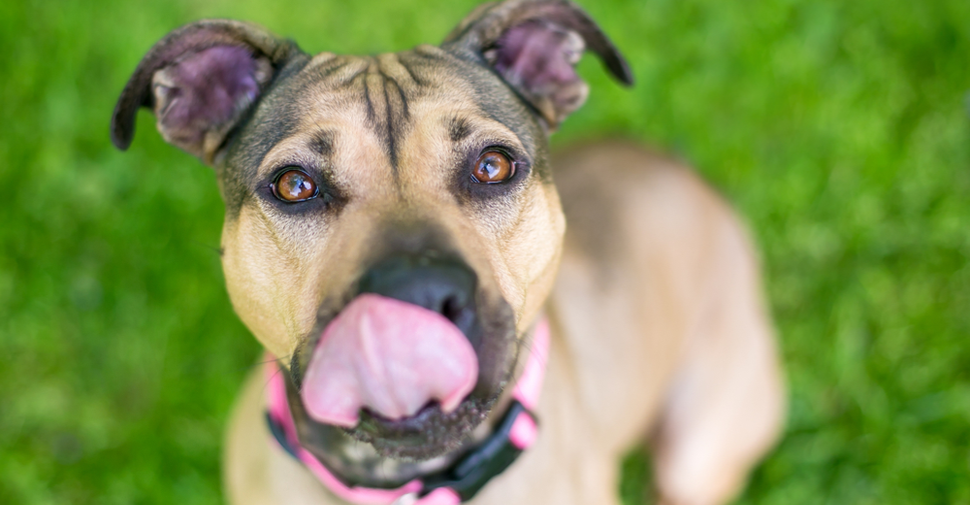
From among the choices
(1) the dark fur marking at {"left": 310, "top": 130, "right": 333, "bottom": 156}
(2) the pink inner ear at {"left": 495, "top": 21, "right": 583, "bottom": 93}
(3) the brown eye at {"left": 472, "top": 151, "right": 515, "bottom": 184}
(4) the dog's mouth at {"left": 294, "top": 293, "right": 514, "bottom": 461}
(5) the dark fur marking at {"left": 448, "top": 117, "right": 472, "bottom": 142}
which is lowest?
(4) the dog's mouth at {"left": 294, "top": 293, "right": 514, "bottom": 461}

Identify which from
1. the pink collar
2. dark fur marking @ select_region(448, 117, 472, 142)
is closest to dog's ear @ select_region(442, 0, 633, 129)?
dark fur marking @ select_region(448, 117, 472, 142)

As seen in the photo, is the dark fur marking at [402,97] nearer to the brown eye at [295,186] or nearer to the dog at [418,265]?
the dog at [418,265]

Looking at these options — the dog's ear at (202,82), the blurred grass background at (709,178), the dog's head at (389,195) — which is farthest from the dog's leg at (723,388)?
the dog's ear at (202,82)

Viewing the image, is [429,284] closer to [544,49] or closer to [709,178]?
[544,49]

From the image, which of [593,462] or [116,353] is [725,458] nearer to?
[593,462]

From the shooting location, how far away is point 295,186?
97.6 inches

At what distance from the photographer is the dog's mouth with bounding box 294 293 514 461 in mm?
1879

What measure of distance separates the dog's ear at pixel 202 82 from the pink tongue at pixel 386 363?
1258mm

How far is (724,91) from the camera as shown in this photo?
5.64 m

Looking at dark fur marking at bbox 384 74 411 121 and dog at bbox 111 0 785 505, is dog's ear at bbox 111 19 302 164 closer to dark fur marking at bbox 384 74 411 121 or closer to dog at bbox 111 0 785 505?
dog at bbox 111 0 785 505

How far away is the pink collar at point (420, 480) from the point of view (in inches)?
105

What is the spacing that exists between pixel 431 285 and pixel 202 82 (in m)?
1.45

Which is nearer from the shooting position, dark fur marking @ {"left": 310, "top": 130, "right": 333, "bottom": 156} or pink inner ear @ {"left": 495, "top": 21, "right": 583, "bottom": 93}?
dark fur marking @ {"left": 310, "top": 130, "right": 333, "bottom": 156}

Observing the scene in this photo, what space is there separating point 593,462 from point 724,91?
Result: 11.6 feet
